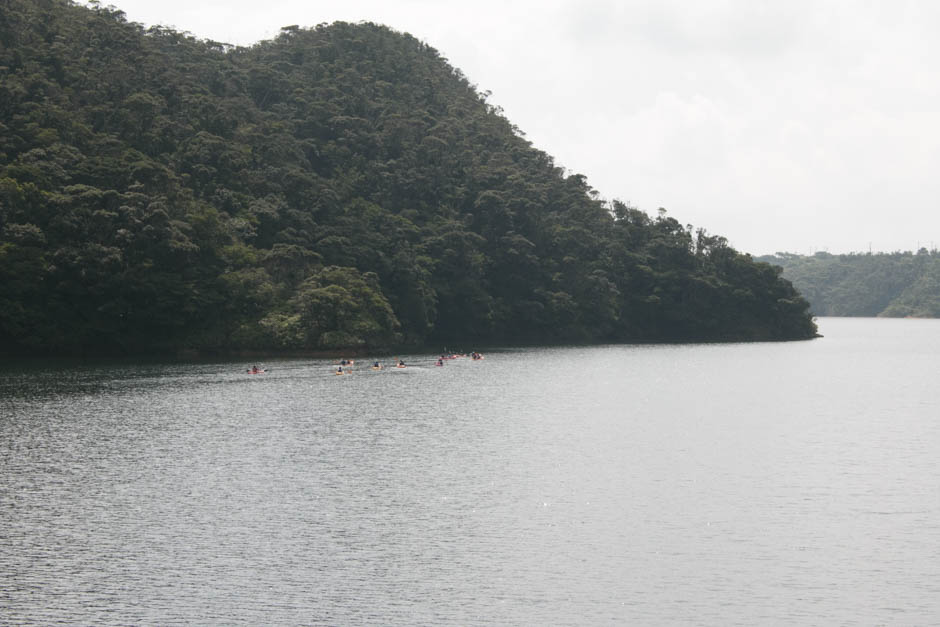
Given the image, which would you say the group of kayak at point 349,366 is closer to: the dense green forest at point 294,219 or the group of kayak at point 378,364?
the group of kayak at point 378,364

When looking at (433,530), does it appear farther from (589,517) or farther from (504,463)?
(504,463)

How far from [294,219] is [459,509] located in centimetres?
9453

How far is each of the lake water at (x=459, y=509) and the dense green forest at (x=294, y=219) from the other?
1124 inches

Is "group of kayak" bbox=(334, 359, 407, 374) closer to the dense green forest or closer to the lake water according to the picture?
the dense green forest

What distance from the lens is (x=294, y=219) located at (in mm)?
125188

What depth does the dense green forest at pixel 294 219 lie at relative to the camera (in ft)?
323

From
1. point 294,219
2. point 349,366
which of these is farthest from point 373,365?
point 294,219

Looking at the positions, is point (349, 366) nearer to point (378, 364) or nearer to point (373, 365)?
point (373, 365)

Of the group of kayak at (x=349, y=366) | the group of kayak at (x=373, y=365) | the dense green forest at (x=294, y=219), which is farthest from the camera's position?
the dense green forest at (x=294, y=219)

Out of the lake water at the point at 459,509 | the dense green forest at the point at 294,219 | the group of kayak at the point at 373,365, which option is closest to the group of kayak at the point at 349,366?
the group of kayak at the point at 373,365

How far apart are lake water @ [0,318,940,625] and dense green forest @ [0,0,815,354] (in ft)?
93.7

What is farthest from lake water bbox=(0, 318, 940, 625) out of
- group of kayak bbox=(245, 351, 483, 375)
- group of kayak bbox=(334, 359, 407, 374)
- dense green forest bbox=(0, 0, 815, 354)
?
dense green forest bbox=(0, 0, 815, 354)

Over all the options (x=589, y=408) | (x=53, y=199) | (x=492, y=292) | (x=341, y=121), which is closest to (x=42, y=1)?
(x=341, y=121)

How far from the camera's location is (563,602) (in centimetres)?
2592
